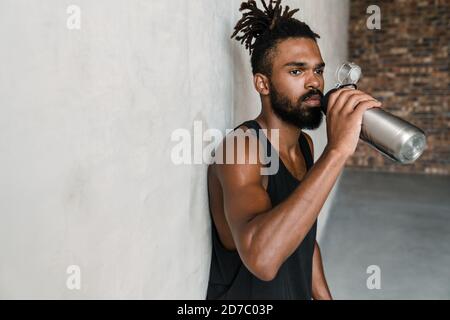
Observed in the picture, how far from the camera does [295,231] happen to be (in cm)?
73

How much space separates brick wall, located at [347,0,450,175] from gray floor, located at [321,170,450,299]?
103 centimetres

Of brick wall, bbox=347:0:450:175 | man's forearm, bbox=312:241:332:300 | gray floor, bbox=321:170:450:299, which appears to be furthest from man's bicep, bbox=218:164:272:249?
brick wall, bbox=347:0:450:175

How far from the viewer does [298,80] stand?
0.96 metres

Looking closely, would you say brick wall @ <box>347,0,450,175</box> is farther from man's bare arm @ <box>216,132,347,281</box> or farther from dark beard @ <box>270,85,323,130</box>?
man's bare arm @ <box>216,132,347,281</box>

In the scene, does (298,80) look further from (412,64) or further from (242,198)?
(412,64)

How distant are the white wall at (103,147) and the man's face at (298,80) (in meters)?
0.17

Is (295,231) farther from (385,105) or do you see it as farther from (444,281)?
(385,105)

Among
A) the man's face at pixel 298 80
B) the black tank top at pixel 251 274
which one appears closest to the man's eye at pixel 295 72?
the man's face at pixel 298 80

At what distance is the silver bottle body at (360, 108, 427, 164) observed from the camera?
72 cm

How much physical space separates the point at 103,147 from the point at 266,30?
24.0 inches

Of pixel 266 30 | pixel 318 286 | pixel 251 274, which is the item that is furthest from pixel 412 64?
pixel 251 274

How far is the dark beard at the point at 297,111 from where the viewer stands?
956 millimetres

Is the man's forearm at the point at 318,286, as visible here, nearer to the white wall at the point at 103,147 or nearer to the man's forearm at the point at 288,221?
the white wall at the point at 103,147

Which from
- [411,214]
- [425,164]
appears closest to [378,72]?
[425,164]
